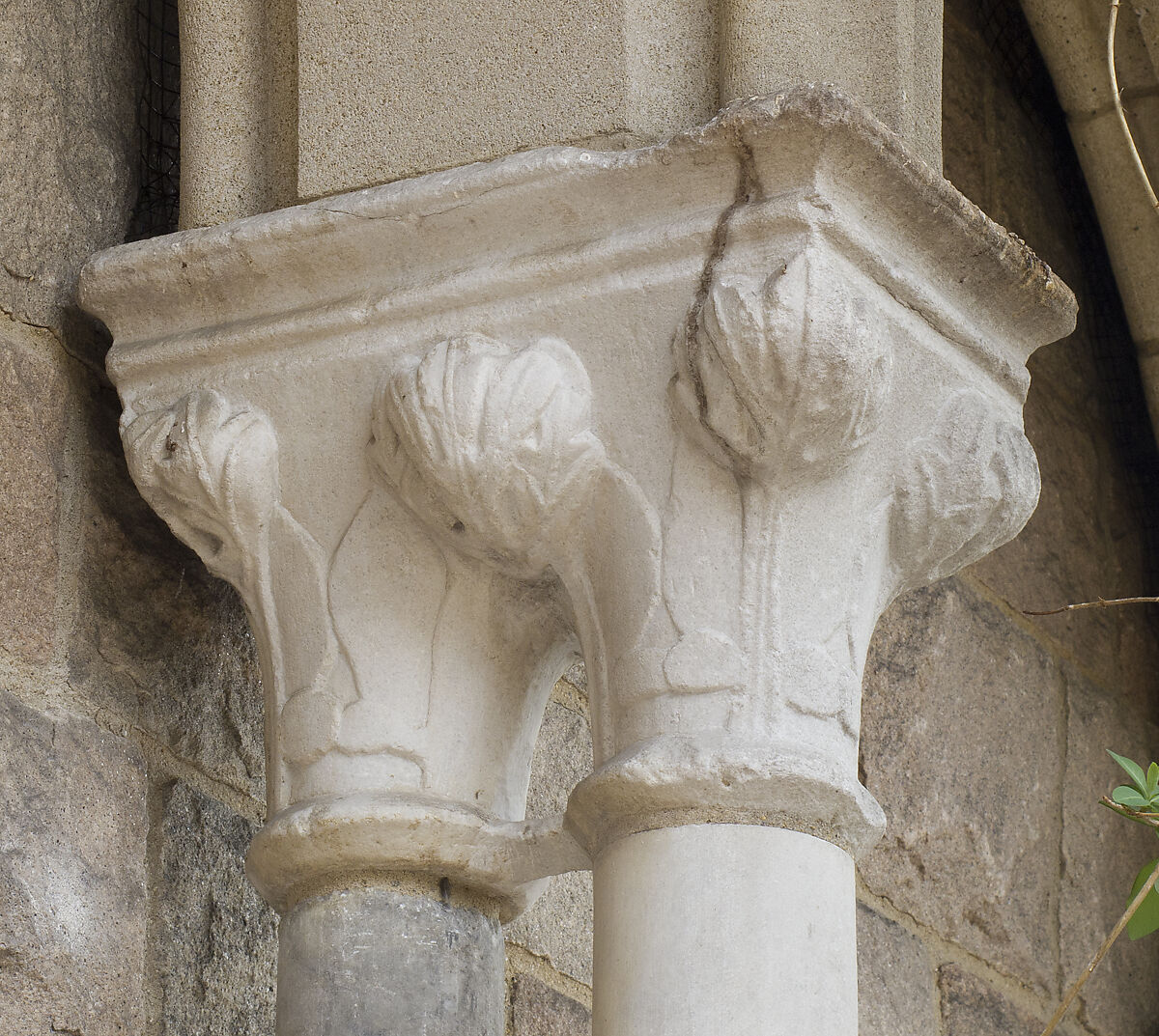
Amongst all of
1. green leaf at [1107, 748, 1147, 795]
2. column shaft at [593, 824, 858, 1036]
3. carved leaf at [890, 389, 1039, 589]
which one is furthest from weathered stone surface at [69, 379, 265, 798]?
green leaf at [1107, 748, 1147, 795]

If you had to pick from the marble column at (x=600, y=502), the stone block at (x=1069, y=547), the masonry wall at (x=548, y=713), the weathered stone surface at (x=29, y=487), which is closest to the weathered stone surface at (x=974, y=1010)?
the masonry wall at (x=548, y=713)

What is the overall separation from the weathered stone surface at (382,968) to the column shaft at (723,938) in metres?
0.14

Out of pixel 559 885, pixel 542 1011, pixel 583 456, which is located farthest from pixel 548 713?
pixel 583 456

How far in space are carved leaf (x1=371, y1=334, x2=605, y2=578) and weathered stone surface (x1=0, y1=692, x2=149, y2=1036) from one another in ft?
1.11

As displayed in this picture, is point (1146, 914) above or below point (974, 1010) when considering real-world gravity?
below

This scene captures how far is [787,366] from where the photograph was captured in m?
1.21

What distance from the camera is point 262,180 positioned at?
1494 millimetres

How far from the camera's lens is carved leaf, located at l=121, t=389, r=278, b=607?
1376 mm

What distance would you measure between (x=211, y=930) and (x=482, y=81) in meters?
0.70

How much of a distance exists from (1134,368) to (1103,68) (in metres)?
0.53

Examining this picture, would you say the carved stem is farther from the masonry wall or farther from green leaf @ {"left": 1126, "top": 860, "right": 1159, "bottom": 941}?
the masonry wall

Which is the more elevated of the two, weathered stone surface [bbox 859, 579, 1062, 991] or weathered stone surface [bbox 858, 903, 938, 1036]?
weathered stone surface [bbox 859, 579, 1062, 991]

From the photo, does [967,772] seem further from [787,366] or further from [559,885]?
[787,366]

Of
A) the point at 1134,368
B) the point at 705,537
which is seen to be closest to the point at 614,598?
the point at 705,537
